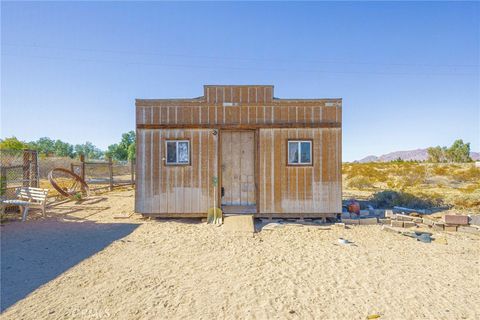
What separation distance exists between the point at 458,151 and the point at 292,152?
58060mm

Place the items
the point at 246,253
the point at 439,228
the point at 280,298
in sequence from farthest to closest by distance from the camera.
→ the point at 439,228, the point at 246,253, the point at 280,298

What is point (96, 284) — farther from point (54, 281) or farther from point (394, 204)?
point (394, 204)

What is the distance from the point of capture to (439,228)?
7246 millimetres

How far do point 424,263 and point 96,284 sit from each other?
6.09 meters

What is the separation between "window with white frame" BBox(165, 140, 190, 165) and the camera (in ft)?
26.1

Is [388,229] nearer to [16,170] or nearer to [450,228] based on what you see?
[450,228]

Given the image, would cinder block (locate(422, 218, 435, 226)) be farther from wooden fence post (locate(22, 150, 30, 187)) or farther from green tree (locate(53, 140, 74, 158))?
green tree (locate(53, 140, 74, 158))

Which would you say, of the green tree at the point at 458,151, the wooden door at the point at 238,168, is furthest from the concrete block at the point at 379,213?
the green tree at the point at 458,151

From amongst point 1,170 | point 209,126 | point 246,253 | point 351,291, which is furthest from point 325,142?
point 1,170

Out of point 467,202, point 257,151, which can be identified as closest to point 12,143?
point 257,151

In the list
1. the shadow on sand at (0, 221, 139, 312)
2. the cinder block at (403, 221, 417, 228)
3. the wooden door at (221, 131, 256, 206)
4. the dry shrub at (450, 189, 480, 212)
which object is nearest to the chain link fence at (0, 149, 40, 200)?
the shadow on sand at (0, 221, 139, 312)

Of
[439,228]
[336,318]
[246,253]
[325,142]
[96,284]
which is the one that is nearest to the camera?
[336,318]

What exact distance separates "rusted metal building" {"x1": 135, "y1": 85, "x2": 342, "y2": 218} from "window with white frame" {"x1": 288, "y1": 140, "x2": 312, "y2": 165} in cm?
3

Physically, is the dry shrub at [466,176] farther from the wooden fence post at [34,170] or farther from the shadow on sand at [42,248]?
the wooden fence post at [34,170]
